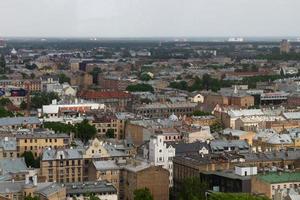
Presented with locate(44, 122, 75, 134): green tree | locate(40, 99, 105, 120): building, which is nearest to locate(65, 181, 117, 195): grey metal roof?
locate(44, 122, 75, 134): green tree

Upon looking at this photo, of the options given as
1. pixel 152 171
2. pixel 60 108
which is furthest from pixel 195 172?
pixel 60 108

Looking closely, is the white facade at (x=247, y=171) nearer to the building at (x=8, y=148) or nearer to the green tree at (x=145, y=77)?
the building at (x=8, y=148)

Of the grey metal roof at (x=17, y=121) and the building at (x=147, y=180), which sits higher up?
the building at (x=147, y=180)

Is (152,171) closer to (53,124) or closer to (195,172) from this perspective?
(195,172)

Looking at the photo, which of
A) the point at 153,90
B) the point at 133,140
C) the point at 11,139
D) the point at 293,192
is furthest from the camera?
the point at 153,90

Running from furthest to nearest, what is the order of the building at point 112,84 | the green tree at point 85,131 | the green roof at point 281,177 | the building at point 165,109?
1. the building at point 112,84
2. the building at point 165,109
3. the green tree at point 85,131
4. the green roof at point 281,177

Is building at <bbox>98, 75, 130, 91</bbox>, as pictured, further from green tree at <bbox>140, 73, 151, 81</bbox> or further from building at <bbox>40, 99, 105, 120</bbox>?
building at <bbox>40, 99, 105, 120</bbox>

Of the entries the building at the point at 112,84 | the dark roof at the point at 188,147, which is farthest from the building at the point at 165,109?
the building at the point at 112,84
